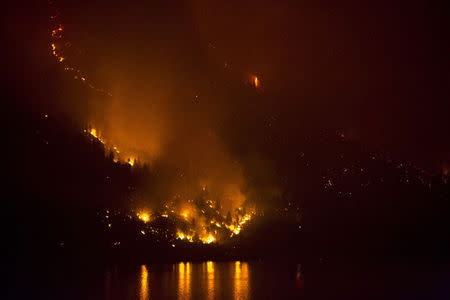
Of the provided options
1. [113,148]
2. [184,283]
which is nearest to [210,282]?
[184,283]

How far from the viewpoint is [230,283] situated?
25.0 m

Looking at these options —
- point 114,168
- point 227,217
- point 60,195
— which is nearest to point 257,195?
point 227,217

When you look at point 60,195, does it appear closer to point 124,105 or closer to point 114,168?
point 114,168

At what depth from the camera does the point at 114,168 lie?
4422cm

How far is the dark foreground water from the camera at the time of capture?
20.7 metres

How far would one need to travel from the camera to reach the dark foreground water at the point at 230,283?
20.7m

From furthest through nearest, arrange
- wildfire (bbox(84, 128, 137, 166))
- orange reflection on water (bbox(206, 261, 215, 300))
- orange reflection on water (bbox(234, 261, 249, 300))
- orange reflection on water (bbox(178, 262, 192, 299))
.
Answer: wildfire (bbox(84, 128, 137, 166))
orange reflection on water (bbox(206, 261, 215, 300))
orange reflection on water (bbox(178, 262, 192, 299))
orange reflection on water (bbox(234, 261, 249, 300))

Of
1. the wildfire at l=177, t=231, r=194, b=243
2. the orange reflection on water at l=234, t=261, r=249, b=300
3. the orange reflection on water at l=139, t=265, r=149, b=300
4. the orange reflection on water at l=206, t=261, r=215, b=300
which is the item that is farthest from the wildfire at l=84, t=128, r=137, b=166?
the orange reflection on water at l=234, t=261, r=249, b=300

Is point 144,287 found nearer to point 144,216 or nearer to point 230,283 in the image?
point 230,283

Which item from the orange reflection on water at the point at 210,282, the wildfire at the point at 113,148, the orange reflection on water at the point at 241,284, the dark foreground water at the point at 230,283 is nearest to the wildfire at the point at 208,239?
the wildfire at the point at 113,148

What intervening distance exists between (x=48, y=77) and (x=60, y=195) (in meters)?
11.7

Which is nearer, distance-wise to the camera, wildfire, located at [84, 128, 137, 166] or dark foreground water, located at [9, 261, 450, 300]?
dark foreground water, located at [9, 261, 450, 300]

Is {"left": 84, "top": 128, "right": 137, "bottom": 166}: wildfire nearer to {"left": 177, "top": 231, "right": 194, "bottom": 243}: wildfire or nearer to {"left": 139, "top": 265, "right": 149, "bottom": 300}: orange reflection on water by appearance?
{"left": 177, "top": 231, "right": 194, "bottom": 243}: wildfire

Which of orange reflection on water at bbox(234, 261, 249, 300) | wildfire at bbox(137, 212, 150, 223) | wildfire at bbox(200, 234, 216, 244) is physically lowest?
orange reflection on water at bbox(234, 261, 249, 300)
